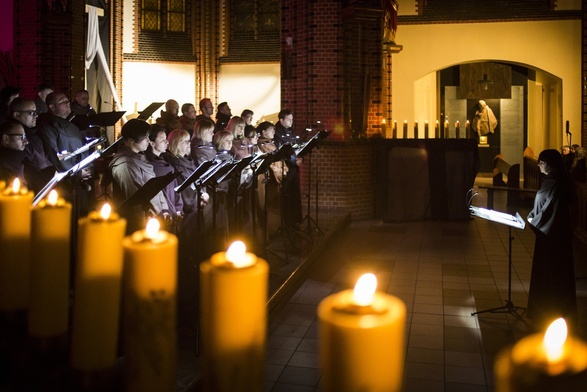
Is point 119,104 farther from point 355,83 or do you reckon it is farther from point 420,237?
point 420,237

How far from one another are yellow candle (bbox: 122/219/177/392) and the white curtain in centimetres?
1992

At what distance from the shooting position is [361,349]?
0.71 meters

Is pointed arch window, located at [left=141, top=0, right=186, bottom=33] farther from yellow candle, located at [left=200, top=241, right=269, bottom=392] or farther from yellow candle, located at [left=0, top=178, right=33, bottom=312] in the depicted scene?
→ yellow candle, located at [left=200, top=241, right=269, bottom=392]

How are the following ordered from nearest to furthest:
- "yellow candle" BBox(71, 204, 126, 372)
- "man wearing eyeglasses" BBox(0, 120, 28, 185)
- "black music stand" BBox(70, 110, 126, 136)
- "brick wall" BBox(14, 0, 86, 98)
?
"yellow candle" BBox(71, 204, 126, 372), "man wearing eyeglasses" BBox(0, 120, 28, 185), "black music stand" BBox(70, 110, 126, 136), "brick wall" BBox(14, 0, 86, 98)

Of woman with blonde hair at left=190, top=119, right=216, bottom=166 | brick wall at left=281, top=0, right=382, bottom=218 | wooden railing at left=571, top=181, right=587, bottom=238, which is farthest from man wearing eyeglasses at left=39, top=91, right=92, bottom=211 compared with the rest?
wooden railing at left=571, top=181, right=587, bottom=238

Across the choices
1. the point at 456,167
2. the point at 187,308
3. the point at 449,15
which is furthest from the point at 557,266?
the point at 449,15

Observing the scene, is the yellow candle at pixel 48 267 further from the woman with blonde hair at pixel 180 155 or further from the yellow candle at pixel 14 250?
the woman with blonde hair at pixel 180 155

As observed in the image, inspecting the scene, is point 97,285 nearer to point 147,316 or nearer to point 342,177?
point 147,316

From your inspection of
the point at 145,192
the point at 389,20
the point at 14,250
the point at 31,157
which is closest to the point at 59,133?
the point at 31,157

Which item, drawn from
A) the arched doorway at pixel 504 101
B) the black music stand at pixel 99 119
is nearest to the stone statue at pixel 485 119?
the arched doorway at pixel 504 101

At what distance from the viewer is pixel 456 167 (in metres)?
11.9

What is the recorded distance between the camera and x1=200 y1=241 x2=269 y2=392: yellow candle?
817 mm

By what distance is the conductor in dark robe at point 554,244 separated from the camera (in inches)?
224

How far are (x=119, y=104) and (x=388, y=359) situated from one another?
69.9 feet
